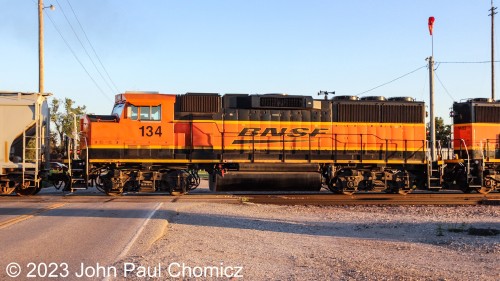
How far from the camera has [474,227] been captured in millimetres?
12312

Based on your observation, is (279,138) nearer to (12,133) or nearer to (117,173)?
(117,173)

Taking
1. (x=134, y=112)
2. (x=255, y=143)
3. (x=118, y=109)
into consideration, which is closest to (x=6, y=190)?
(x=118, y=109)

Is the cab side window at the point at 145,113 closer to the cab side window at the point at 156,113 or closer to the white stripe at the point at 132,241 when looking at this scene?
the cab side window at the point at 156,113

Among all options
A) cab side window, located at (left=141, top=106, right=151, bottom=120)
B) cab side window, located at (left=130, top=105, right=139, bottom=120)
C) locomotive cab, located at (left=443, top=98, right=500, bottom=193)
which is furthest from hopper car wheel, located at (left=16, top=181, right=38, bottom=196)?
locomotive cab, located at (left=443, top=98, right=500, bottom=193)

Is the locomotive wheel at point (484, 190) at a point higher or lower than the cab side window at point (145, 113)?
lower

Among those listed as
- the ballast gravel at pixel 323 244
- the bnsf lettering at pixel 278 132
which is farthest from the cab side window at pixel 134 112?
the ballast gravel at pixel 323 244

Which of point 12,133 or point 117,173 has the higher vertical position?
point 12,133

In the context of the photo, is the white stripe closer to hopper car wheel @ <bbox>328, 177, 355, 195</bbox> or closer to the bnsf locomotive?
the bnsf locomotive

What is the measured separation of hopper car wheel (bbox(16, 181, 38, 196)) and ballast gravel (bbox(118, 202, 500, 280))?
6.99 m

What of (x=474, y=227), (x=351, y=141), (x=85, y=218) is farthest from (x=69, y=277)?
(x=351, y=141)

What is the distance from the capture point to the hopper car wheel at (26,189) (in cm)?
1898

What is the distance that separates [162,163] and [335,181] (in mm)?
7185

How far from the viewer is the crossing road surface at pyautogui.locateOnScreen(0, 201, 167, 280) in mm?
7203

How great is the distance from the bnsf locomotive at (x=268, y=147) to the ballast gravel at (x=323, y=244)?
371 centimetres
